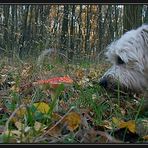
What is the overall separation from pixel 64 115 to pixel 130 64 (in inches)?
101

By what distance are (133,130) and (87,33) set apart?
24.4 feet

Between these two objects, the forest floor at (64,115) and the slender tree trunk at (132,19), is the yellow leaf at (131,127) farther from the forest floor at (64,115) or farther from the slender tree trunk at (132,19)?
the slender tree trunk at (132,19)

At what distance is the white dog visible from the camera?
484 centimetres

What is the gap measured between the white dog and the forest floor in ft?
0.43

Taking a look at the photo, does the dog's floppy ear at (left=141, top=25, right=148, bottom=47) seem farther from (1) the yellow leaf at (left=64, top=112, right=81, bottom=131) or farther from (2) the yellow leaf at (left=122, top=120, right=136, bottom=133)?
(1) the yellow leaf at (left=64, top=112, right=81, bottom=131)

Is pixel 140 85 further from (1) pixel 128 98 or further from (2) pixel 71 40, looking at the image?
(2) pixel 71 40

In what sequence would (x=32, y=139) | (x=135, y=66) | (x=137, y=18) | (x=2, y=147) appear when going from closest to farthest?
(x=2, y=147) < (x=32, y=139) < (x=135, y=66) < (x=137, y=18)

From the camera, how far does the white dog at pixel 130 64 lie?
15.9 feet

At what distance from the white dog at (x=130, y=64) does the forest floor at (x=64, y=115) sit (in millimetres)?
132

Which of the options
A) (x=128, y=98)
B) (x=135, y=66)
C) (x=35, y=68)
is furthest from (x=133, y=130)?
(x=35, y=68)

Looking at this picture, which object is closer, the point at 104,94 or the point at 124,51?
the point at 104,94

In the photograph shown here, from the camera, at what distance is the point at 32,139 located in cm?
234

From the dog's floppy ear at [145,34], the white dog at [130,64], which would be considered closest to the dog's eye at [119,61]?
the white dog at [130,64]

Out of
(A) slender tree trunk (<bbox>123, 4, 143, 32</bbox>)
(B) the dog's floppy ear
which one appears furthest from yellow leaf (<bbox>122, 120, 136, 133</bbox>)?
(A) slender tree trunk (<bbox>123, 4, 143, 32</bbox>)
